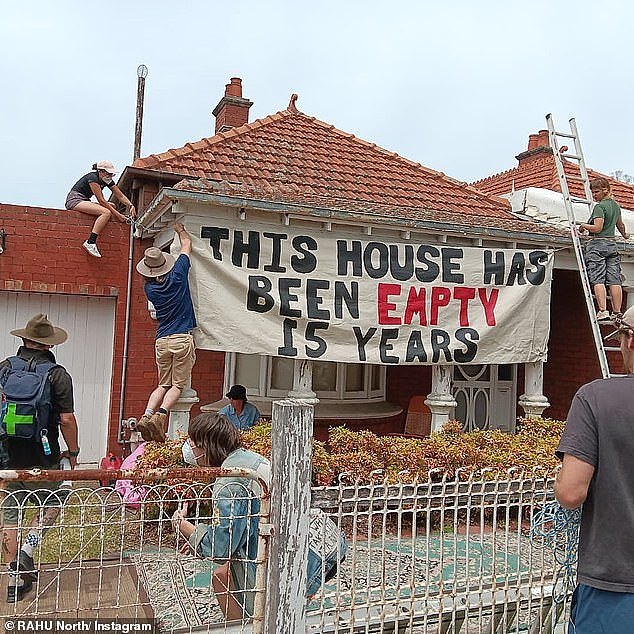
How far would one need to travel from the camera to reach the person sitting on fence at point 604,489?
2613 millimetres

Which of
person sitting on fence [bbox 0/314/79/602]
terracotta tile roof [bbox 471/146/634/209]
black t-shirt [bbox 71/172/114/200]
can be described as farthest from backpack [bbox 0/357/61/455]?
terracotta tile roof [bbox 471/146/634/209]

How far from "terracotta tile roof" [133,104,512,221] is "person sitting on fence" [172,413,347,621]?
16.4 feet

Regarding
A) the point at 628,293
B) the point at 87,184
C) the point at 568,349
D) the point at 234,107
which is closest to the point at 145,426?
the point at 87,184

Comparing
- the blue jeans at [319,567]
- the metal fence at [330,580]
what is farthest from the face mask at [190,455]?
the blue jeans at [319,567]

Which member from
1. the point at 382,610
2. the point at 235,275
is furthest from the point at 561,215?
the point at 382,610

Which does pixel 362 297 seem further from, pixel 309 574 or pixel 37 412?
pixel 309 574

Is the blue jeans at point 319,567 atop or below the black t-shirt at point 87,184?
below

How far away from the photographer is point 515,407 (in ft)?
36.0

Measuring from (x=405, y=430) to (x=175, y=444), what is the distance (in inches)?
174

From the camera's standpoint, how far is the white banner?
674 centimetres

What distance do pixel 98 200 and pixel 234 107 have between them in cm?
455

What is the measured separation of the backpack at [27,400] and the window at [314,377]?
391 cm

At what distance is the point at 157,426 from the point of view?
6.62 m

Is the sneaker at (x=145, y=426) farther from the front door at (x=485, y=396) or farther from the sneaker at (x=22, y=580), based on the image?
the front door at (x=485, y=396)
